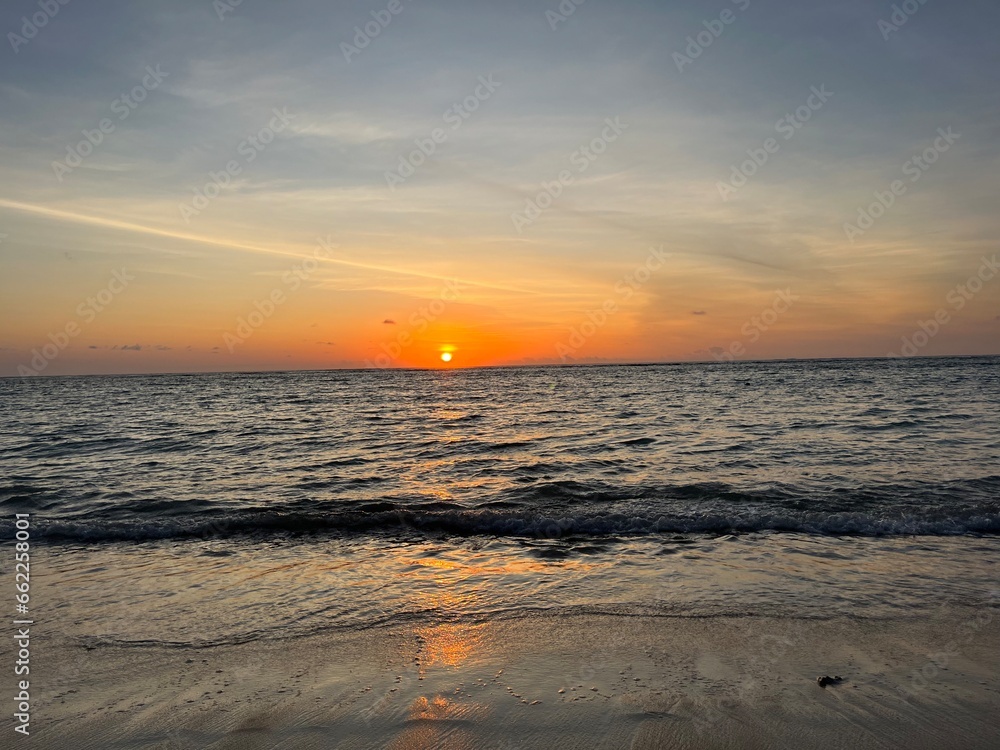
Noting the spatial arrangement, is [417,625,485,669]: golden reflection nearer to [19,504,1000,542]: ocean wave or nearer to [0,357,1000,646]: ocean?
[0,357,1000,646]: ocean

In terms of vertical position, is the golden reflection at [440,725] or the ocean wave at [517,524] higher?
the golden reflection at [440,725]

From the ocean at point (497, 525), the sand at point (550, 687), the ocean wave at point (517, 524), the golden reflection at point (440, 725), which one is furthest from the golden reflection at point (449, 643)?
the ocean wave at point (517, 524)

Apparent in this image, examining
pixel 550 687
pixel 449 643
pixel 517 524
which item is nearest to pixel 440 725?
pixel 550 687

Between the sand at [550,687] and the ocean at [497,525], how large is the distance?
531mm

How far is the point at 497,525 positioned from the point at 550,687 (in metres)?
7.46

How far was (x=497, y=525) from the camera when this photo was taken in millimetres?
13070

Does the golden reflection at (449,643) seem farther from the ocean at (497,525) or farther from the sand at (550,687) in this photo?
the ocean at (497,525)

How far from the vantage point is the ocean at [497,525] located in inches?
313

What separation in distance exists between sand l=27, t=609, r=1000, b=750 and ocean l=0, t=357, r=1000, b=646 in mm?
531

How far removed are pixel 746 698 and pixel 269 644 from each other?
4.91 m

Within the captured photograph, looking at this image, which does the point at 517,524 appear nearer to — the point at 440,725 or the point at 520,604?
the point at 520,604

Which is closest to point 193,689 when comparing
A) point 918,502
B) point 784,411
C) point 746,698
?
point 746,698

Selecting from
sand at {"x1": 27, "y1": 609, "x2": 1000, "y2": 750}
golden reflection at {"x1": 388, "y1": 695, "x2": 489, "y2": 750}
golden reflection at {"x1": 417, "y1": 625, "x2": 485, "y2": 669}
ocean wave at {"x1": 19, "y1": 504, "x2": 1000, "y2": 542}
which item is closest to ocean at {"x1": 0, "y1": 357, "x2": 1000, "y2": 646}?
ocean wave at {"x1": 19, "y1": 504, "x2": 1000, "y2": 542}

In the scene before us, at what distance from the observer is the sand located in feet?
16.2
